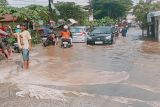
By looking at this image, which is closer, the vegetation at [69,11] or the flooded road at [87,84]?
the flooded road at [87,84]

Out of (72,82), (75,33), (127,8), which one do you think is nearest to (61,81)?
Answer: (72,82)

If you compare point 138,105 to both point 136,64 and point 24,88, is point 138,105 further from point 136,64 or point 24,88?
point 136,64

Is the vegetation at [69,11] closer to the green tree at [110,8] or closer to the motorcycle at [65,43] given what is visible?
the green tree at [110,8]

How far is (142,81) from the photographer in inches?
496

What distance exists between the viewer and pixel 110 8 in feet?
280

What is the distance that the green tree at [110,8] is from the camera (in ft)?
276

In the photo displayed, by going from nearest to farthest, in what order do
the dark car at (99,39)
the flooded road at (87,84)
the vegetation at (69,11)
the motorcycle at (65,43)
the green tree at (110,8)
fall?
the flooded road at (87,84)
the motorcycle at (65,43)
the dark car at (99,39)
the vegetation at (69,11)
the green tree at (110,8)

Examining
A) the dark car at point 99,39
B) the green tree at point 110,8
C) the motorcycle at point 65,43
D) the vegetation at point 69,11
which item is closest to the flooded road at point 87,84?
the motorcycle at point 65,43

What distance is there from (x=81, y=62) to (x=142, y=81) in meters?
5.96

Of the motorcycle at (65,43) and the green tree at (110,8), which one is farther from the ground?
the green tree at (110,8)

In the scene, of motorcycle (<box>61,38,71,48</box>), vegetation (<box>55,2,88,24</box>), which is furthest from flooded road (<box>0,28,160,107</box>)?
vegetation (<box>55,2,88,24</box>)

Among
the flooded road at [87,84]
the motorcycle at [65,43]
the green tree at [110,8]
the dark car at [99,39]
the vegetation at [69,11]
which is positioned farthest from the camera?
the green tree at [110,8]

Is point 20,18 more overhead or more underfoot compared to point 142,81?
more overhead

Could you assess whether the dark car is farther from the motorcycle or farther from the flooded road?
the flooded road
